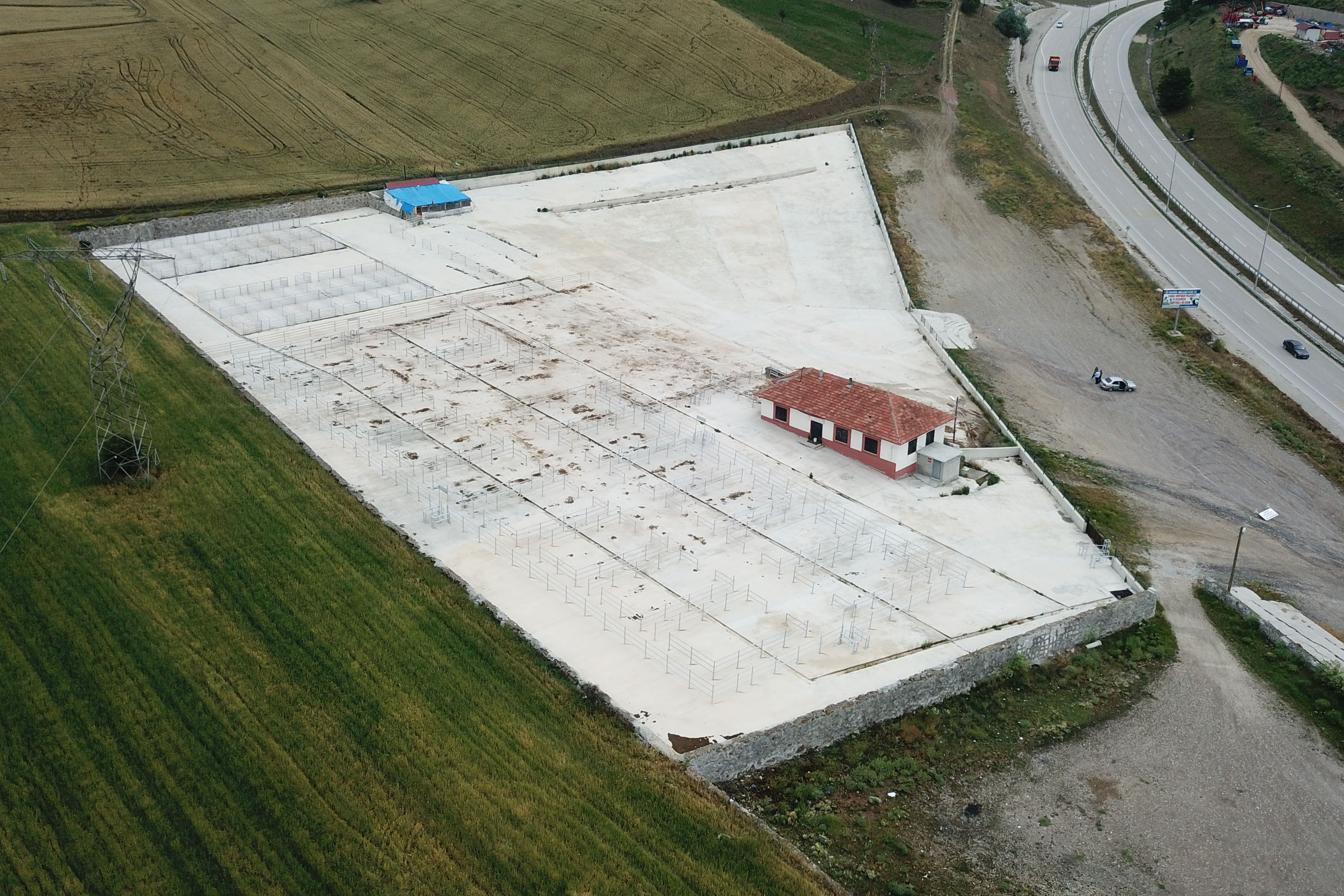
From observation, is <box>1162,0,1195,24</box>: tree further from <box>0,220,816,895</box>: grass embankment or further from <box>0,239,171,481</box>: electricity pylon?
<box>0,220,816,895</box>: grass embankment

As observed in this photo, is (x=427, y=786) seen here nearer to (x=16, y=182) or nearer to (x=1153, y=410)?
(x=1153, y=410)

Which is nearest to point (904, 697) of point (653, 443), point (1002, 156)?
point (653, 443)

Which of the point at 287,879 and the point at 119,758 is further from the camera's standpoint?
the point at 119,758

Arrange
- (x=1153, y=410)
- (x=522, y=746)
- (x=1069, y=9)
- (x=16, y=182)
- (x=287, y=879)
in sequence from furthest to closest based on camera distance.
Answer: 1. (x=1069, y=9)
2. (x=16, y=182)
3. (x=1153, y=410)
4. (x=522, y=746)
5. (x=287, y=879)

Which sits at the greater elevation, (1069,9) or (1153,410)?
(1069,9)

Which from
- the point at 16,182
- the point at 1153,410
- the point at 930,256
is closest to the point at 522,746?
the point at 1153,410

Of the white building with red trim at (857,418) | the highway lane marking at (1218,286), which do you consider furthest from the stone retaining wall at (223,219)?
the highway lane marking at (1218,286)

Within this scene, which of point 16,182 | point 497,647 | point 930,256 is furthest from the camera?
point 16,182

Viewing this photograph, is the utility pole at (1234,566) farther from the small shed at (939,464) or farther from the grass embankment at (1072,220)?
the small shed at (939,464)
